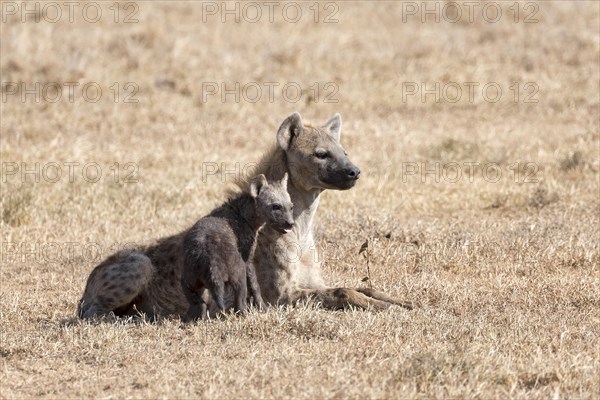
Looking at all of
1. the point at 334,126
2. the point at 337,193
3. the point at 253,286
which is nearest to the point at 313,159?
the point at 334,126

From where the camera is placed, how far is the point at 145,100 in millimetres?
16625

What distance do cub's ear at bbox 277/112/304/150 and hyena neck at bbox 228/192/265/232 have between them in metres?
0.73

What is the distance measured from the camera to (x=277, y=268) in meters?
7.99

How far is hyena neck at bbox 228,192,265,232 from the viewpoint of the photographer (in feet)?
25.5

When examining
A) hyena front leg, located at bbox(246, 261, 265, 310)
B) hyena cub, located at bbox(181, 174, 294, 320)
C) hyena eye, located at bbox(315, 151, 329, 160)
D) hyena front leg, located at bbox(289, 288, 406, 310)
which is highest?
hyena eye, located at bbox(315, 151, 329, 160)

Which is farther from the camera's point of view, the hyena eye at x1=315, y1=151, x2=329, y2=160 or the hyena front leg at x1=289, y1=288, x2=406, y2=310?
the hyena eye at x1=315, y1=151, x2=329, y2=160

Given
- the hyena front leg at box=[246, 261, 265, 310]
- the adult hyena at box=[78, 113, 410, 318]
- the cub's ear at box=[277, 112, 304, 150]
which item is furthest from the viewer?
the cub's ear at box=[277, 112, 304, 150]

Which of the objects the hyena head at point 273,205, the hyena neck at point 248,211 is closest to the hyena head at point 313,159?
the hyena head at point 273,205

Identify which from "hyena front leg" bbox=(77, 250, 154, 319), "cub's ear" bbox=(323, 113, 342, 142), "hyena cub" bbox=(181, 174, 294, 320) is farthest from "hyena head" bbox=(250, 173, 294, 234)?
"cub's ear" bbox=(323, 113, 342, 142)

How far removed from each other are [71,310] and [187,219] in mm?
2869

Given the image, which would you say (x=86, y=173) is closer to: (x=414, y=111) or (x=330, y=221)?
(x=330, y=221)

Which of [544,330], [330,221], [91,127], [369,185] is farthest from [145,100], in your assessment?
[544,330]

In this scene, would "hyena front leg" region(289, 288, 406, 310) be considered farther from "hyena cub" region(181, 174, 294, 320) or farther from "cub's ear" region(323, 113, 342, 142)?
"cub's ear" region(323, 113, 342, 142)

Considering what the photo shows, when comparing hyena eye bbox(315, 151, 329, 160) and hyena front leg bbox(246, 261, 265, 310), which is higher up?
hyena eye bbox(315, 151, 329, 160)
